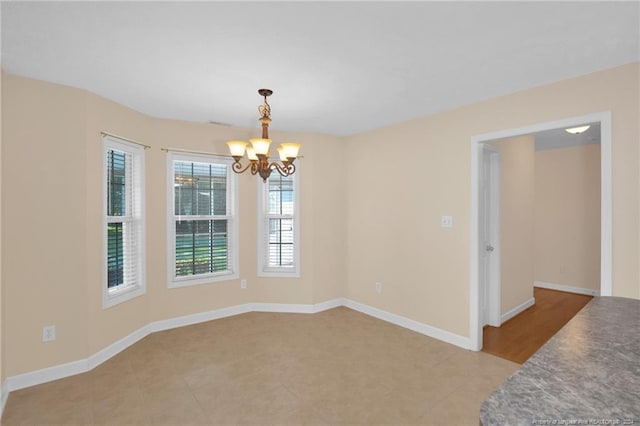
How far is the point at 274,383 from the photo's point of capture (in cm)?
268

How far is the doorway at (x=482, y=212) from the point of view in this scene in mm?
2465

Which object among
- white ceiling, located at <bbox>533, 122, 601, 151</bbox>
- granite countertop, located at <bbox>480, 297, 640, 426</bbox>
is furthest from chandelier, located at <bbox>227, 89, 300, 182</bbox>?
white ceiling, located at <bbox>533, 122, 601, 151</bbox>

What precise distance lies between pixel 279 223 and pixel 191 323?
5.62 ft

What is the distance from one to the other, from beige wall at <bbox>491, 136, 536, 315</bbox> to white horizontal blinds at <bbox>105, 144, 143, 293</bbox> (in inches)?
168

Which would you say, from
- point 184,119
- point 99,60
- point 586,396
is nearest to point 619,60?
point 586,396

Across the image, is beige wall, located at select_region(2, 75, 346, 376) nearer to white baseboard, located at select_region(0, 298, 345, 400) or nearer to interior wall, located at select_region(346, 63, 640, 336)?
white baseboard, located at select_region(0, 298, 345, 400)

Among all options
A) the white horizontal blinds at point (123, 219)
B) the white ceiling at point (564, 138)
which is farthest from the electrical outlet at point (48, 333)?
the white ceiling at point (564, 138)

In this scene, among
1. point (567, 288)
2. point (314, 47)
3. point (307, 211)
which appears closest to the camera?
point (314, 47)

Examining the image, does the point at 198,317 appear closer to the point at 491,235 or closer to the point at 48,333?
the point at 48,333

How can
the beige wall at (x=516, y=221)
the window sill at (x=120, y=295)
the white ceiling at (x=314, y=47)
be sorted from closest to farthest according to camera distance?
the white ceiling at (x=314, y=47)
the window sill at (x=120, y=295)
the beige wall at (x=516, y=221)

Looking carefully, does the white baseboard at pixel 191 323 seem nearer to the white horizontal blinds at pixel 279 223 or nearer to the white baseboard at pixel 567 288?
the white horizontal blinds at pixel 279 223

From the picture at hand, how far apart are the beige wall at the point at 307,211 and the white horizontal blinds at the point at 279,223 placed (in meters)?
0.20

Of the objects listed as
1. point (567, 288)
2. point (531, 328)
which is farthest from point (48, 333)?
point (567, 288)

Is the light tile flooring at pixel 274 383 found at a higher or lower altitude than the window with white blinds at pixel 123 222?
lower
